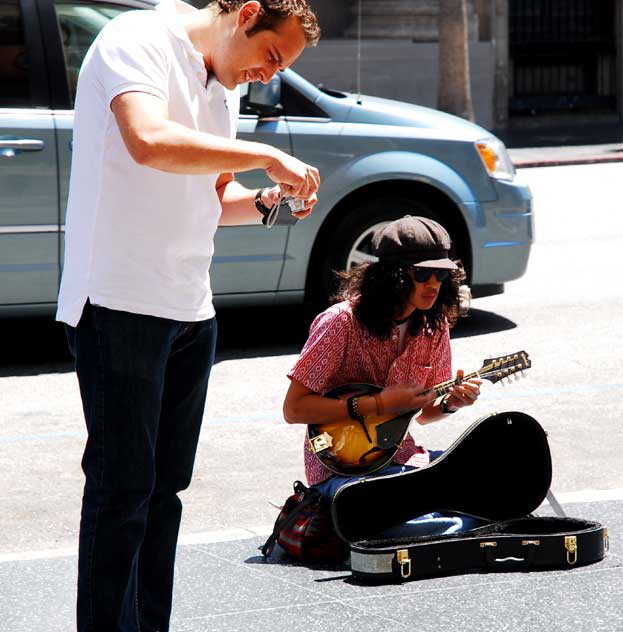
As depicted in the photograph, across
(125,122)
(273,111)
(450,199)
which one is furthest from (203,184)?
(450,199)

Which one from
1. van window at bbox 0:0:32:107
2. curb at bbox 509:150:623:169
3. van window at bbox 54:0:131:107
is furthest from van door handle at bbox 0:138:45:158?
curb at bbox 509:150:623:169

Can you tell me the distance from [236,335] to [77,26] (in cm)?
191

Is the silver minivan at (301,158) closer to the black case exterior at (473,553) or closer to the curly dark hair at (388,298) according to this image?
the curly dark hair at (388,298)

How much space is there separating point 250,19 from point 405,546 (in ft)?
5.59

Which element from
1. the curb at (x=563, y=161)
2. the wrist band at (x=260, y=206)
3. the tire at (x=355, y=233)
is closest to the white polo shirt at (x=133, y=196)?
the wrist band at (x=260, y=206)

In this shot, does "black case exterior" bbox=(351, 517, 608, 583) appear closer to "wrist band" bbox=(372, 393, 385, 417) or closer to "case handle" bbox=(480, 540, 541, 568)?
"case handle" bbox=(480, 540, 541, 568)

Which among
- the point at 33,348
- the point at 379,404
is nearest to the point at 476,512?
the point at 379,404

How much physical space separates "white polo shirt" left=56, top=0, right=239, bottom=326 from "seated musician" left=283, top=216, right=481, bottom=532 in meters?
1.29

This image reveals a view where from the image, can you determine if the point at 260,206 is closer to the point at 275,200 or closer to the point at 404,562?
the point at 275,200

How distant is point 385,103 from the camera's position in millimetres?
7594

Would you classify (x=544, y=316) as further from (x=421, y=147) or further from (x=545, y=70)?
(x=545, y=70)

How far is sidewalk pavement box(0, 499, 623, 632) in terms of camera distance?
12.0ft

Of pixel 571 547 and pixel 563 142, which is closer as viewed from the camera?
pixel 571 547

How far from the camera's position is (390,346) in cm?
434
